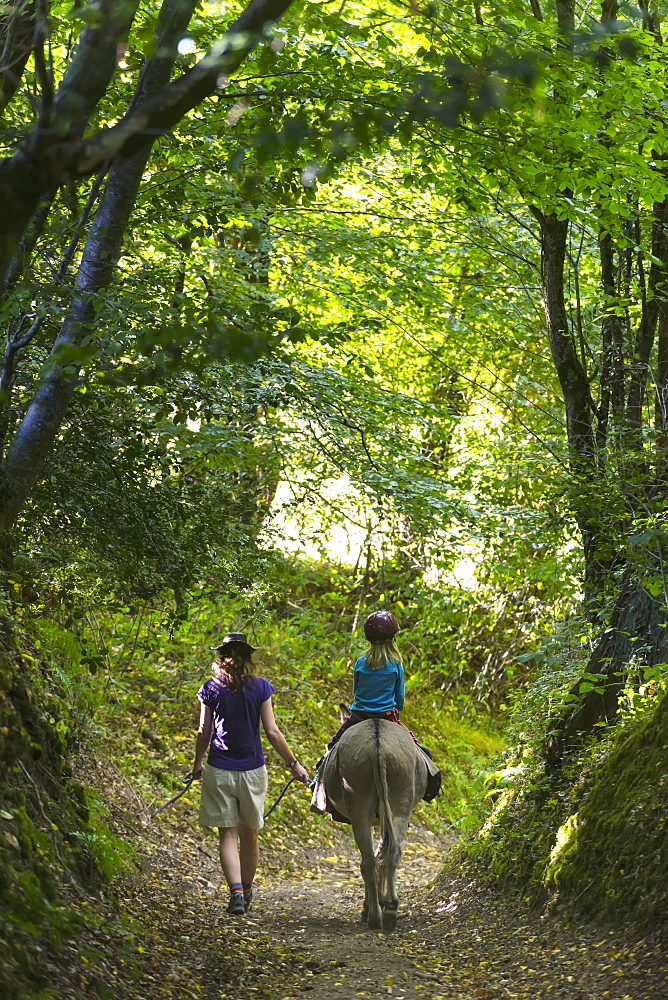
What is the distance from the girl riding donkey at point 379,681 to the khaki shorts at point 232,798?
888 millimetres

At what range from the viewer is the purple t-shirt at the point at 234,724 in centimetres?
771

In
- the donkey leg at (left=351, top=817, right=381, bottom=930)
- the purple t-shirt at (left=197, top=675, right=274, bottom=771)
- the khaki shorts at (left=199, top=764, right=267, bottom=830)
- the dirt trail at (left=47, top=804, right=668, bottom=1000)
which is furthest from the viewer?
the purple t-shirt at (left=197, top=675, right=274, bottom=771)

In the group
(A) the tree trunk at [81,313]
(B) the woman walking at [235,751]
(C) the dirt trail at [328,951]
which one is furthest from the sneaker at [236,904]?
(A) the tree trunk at [81,313]

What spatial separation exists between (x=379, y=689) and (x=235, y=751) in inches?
52.3

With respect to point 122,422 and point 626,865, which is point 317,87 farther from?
point 626,865

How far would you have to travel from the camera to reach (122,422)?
6.72 metres

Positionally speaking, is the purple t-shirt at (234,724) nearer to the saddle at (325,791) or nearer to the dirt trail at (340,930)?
the saddle at (325,791)

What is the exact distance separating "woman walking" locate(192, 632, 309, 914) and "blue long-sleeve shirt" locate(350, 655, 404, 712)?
0.81m

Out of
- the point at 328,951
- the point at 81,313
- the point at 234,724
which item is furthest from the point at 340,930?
the point at 81,313

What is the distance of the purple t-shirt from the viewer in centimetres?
771

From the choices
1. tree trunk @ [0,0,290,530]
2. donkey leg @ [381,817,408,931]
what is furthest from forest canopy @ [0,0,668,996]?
donkey leg @ [381,817,408,931]

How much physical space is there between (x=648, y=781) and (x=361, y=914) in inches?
112

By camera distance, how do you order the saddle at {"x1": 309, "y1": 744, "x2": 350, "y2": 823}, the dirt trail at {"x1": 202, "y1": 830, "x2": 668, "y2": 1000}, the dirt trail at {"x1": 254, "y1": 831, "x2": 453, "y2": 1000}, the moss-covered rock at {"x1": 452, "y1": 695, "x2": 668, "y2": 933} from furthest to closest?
the saddle at {"x1": 309, "y1": 744, "x2": 350, "y2": 823} < the moss-covered rock at {"x1": 452, "y1": 695, "x2": 668, "y2": 933} < the dirt trail at {"x1": 254, "y1": 831, "x2": 453, "y2": 1000} < the dirt trail at {"x1": 202, "y1": 830, "x2": 668, "y2": 1000}

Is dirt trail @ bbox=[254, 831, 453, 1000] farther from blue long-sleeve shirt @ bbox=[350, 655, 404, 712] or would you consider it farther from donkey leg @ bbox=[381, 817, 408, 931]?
blue long-sleeve shirt @ bbox=[350, 655, 404, 712]
